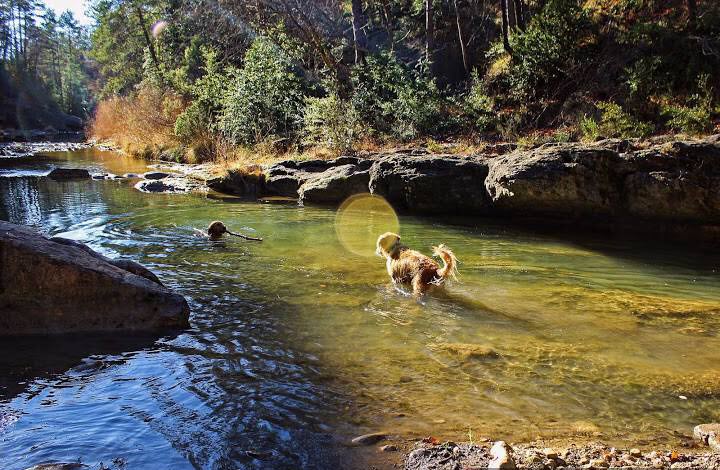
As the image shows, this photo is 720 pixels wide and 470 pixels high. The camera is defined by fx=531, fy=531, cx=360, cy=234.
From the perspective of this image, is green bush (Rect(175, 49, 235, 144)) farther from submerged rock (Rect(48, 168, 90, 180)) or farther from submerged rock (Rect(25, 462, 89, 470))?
submerged rock (Rect(25, 462, 89, 470))

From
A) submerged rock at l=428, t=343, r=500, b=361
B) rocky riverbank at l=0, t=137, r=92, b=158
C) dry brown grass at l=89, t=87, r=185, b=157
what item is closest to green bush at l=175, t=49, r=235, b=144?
dry brown grass at l=89, t=87, r=185, b=157

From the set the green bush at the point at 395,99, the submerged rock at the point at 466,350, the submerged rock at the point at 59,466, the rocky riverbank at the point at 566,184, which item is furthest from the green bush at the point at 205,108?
the submerged rock at the point at 59,466

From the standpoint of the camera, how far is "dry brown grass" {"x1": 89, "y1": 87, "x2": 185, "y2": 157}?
2998 cm

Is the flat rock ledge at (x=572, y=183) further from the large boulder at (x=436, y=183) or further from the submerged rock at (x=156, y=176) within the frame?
→ the submerged rock at (x=156, y=176)

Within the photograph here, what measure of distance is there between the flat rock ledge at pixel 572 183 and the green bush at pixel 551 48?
597 cm

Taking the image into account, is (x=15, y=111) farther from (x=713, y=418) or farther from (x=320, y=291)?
(x=713, y=418)

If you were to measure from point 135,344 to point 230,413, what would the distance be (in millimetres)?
1768

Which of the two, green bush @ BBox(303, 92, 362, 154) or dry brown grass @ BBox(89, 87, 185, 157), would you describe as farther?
dry brown grass @ BBox(89, 87, 185, 157)

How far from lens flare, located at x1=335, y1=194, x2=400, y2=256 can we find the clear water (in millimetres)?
1293

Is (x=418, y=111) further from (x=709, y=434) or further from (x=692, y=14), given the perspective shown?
(x=709, y=434)

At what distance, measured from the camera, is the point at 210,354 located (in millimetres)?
4973

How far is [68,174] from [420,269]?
1877cm

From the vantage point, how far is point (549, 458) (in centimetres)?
315

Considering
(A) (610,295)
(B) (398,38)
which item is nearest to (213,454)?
(A) (610,295)
